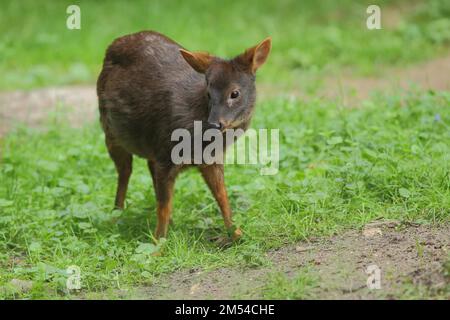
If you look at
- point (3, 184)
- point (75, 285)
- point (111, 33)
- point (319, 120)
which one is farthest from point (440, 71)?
point (75, 285)

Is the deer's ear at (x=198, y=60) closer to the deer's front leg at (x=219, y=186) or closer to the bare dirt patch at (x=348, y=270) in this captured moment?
the deer's front leg at (x=219, y=186)

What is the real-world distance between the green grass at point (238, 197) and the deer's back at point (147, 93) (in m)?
0.67

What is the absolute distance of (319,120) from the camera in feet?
26.5

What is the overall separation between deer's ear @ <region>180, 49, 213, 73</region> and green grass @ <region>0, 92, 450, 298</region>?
1.16m

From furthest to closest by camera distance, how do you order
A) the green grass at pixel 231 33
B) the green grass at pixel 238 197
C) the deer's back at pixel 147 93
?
1. the green grass at pixel 231 33
2. the deer's back at pixel 147 93
3. the green grass at pixel 238 197

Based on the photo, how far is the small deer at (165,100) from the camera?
229 inches

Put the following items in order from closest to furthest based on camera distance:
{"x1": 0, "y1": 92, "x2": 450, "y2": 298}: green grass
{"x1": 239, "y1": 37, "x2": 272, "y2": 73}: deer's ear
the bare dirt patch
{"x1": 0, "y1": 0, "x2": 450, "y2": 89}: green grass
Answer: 1. the bare dirt patch
2. {"x1": 0, "y1": 92, "x2": 450, "y2": 298}: green grass
3. {"x1": 239, "y1": 37, "x2": 272, "y2": 73}: deer's ear
4. {"x1": 0, "y1": 0, "x2": 450, "y2": 89}: green grass

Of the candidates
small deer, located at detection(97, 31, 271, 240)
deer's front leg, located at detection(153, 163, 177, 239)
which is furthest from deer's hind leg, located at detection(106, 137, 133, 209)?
deer's front leg, located at detection(153, 163, 177, 239)

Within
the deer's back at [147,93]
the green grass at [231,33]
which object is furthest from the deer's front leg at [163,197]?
the green grass at [231,33]

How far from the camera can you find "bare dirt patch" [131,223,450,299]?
4.71 metres

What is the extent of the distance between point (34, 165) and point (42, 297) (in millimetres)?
2724

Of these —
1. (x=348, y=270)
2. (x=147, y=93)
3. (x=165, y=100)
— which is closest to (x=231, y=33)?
(x=147, y=93)

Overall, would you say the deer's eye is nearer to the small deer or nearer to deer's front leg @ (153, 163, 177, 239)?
the small deer

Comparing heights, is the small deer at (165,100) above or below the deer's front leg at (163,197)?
above
